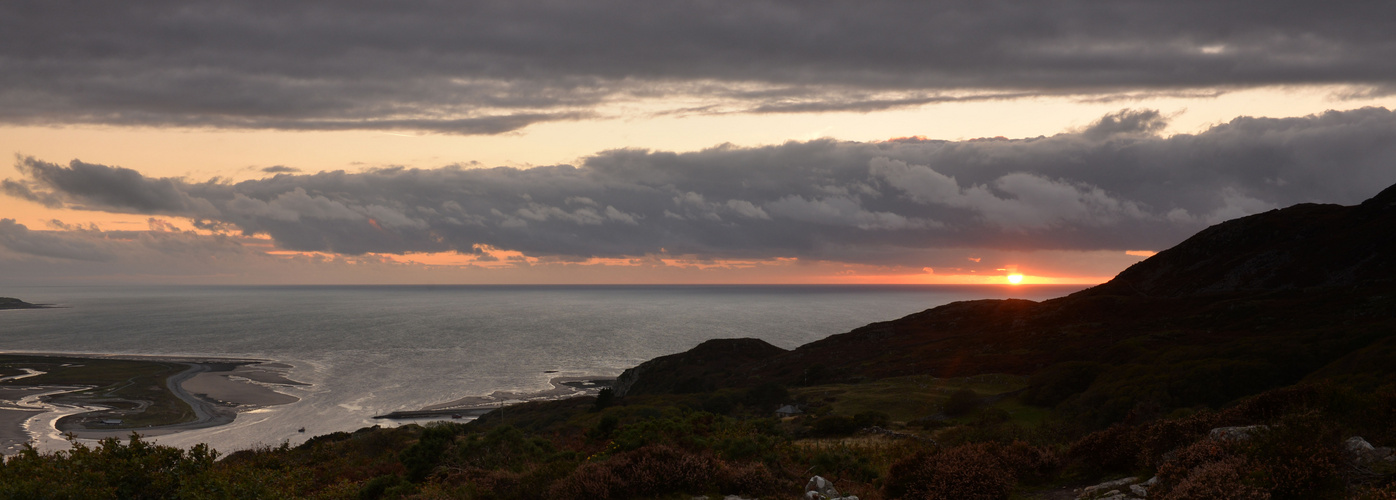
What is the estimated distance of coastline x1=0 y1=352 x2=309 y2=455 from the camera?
234 ft

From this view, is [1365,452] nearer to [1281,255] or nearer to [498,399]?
[1281,255]

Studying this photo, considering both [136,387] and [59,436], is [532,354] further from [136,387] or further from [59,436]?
[59,436]

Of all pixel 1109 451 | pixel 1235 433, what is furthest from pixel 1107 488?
pixel 1235 433

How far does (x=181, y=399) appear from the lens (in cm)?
8981

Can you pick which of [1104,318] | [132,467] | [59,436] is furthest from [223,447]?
[1104,318]

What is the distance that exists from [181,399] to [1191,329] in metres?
120

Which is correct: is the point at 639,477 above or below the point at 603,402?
above

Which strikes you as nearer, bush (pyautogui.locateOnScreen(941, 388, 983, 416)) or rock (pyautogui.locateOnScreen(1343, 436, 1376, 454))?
rock (pyautogui.locateOnScreen(1343, 436, 1376, 454))

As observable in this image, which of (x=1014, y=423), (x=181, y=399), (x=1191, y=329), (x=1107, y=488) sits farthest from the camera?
(x=181, y=399)

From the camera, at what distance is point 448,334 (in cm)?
19000

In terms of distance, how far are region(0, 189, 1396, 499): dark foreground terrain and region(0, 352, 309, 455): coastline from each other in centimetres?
3784

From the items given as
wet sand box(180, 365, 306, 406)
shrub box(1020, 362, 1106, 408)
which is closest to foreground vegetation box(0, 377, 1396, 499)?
shrub box(1020, 362, 1106, 408)

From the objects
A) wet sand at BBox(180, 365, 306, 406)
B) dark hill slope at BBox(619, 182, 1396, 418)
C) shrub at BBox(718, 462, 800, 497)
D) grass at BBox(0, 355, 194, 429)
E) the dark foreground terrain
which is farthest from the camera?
wet sand at BBox(180, 365, 306, 406)

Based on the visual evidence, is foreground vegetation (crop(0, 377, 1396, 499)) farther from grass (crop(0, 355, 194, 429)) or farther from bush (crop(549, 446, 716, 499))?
grass (crop(0, 355, 194, 429))
